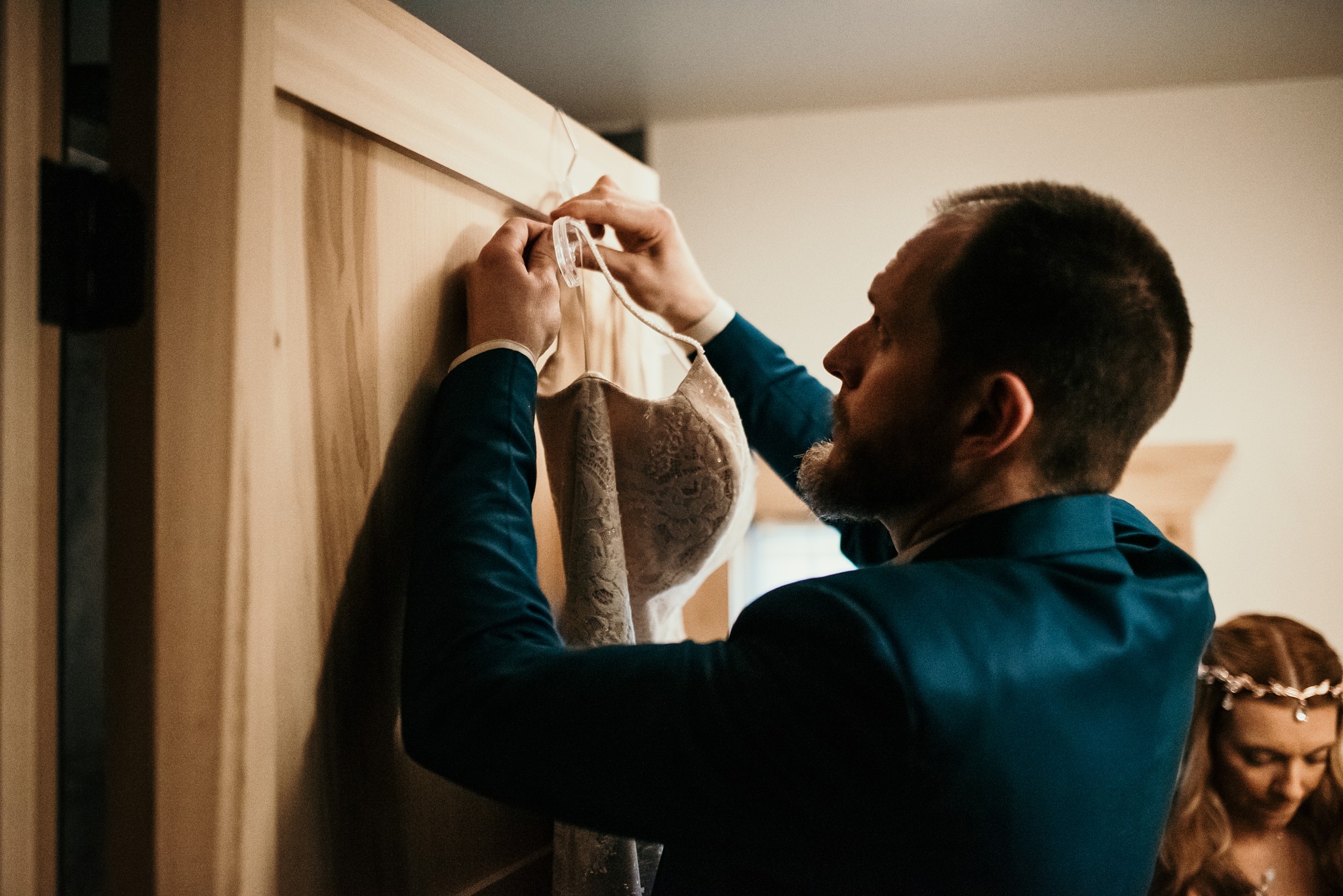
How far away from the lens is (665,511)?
91cm

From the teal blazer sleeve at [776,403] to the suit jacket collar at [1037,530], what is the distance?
0.38 metres

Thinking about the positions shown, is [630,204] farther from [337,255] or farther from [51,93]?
[51,93]

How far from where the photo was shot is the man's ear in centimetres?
72

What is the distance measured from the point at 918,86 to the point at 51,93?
2114mm

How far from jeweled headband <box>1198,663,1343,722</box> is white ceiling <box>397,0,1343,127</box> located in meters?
1.26

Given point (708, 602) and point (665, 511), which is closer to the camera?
point (665, 511)

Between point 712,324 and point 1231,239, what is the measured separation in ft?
6.03

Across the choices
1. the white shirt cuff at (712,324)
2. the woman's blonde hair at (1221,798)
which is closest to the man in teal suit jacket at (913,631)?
the white shirt cuff at (712,324)

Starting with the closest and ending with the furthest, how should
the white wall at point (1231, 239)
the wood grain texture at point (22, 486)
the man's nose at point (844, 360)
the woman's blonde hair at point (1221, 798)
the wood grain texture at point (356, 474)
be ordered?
the wood grain texture at point (22, 486), the wood grain texture at point (356, 474), the man's nose at point (844, 360), the woman's blonde hair at point (1221, 798), the white wall at point (1231, 239)

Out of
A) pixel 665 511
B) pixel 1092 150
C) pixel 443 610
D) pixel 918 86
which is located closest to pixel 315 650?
pixel 443 610

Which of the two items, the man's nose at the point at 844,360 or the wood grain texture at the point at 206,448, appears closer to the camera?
the wood grain texture at the point at 206,448

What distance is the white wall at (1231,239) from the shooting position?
229 centimetres

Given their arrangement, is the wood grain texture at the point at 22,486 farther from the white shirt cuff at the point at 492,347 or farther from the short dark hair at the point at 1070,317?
the short dark hair at the point at 1070,317

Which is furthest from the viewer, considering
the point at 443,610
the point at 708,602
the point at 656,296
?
the point at 708,602
